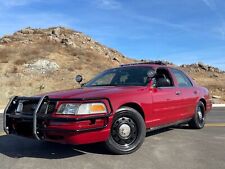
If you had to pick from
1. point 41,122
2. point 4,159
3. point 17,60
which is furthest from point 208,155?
point 17,60

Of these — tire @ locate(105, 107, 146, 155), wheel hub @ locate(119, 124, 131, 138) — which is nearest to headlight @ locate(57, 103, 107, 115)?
tire @ locate(105, 107, 146, 155)

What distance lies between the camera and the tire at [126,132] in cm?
644

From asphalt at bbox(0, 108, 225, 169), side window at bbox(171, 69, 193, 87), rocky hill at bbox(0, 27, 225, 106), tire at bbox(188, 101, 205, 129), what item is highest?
rocky hill at bbox(0, 27, 225, 106)

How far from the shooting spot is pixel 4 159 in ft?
20.6

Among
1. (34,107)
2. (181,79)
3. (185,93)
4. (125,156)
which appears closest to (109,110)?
(125,156)

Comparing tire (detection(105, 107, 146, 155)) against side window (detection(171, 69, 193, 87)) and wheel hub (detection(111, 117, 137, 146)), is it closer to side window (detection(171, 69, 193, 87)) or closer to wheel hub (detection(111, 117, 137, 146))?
wheel hub (detection(111, 117, 137, 146))

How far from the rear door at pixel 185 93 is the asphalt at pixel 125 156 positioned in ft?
1.95

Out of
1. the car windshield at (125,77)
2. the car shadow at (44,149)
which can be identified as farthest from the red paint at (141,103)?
the car shadow at (44,149)

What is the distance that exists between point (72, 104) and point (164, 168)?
1667 millimetres

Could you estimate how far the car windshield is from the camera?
24.9ft

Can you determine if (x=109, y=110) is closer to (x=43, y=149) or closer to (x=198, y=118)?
(x=43, y=149)

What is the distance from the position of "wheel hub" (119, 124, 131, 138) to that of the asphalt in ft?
1.14

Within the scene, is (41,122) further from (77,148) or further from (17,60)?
(17,60)

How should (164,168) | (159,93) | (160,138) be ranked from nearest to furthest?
1. (164,168)
2. (159,93)
3. (160,138)
